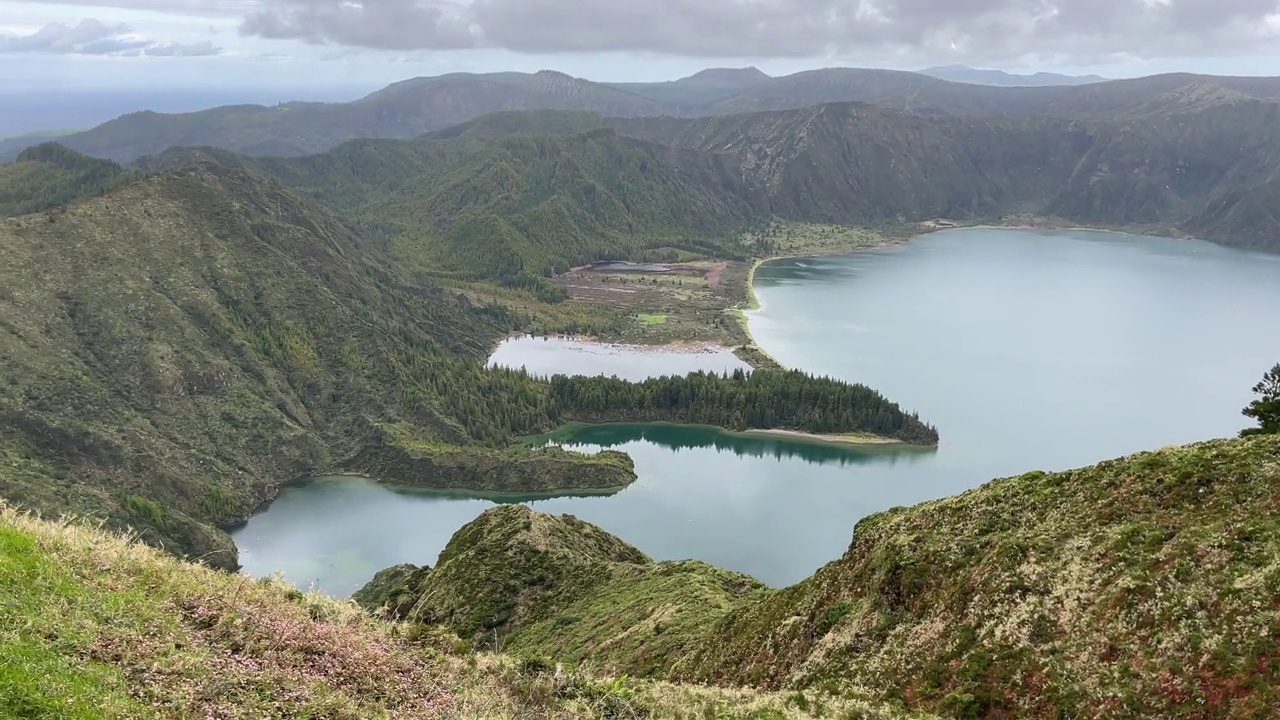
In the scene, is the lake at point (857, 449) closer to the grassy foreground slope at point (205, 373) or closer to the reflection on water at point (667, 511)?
the reflection on water at point (667, 511)

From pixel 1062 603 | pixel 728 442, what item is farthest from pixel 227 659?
pixel 728 442

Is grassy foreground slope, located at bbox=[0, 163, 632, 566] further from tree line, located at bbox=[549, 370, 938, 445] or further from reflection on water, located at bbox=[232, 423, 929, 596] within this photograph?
tree line, located at bbox=[549, 370, 938, 445]

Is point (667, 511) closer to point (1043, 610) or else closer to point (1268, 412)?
point (1268, 412)

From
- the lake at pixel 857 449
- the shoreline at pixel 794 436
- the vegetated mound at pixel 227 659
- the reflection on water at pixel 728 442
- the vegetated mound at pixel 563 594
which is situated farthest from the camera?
the shoreline at pixel 794 436

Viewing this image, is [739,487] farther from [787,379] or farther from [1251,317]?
[1251,317]

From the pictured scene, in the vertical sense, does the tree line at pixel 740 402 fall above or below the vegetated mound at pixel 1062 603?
below

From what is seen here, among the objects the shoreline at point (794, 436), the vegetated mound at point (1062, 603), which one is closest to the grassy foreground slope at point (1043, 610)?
the vegetated mound at point (1062, 603)
